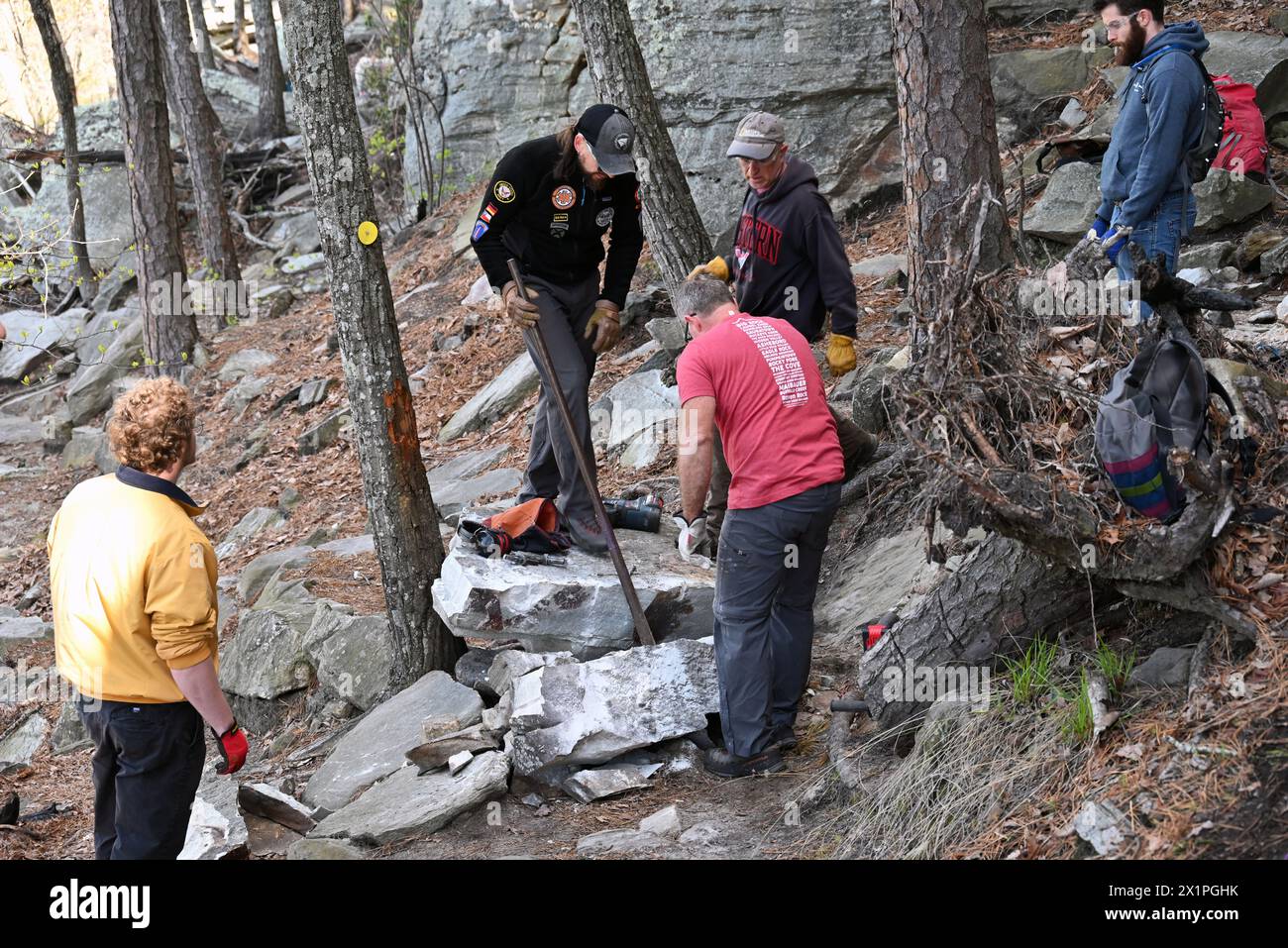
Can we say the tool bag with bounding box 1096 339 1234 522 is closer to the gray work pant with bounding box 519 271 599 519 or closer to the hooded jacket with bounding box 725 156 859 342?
the hooded jacket with bounding box 725 156 859 342

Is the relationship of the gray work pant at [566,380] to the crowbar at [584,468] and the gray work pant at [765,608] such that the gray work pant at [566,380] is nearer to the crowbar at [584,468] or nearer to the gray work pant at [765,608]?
the crowbar at [584,468]

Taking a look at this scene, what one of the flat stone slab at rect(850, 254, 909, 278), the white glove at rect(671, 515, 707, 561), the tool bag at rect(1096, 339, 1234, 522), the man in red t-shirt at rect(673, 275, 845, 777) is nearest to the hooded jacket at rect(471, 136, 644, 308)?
the man in red t-shirt at rect(673, 275, 845, 777)

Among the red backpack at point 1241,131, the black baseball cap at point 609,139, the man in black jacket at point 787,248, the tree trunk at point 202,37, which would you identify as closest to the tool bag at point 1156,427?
the man in black jacket at point 787,248

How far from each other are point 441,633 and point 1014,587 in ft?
11.5

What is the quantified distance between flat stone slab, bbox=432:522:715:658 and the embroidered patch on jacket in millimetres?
1905

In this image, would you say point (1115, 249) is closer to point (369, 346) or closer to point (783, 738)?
point (783, 738)

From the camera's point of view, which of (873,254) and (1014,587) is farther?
(873,254)

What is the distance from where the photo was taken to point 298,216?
1798 cm

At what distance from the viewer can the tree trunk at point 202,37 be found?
22594 millimetres

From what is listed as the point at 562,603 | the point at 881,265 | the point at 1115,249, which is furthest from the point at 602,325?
the point at 881,265

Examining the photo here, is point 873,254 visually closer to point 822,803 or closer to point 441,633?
point 441,633

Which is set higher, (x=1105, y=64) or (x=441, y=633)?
(x=1105, y=64)

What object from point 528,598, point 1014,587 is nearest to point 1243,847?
point 1014,587

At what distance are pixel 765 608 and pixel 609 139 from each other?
2.51m
